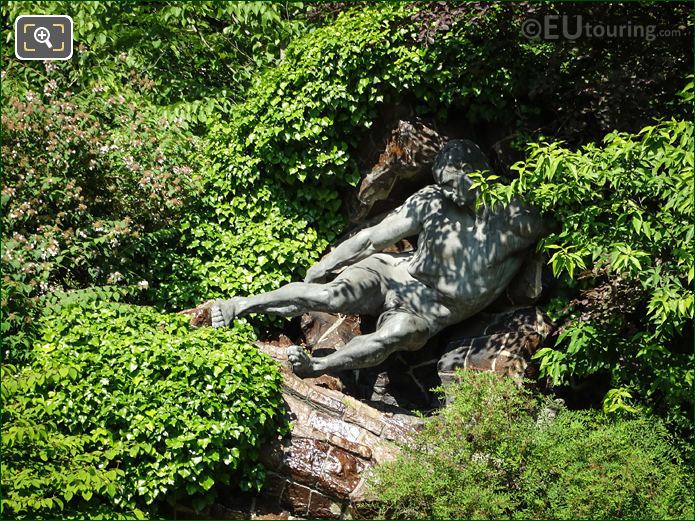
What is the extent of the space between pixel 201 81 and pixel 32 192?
2.90 meters

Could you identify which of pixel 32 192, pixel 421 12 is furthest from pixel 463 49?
pixel 32 192

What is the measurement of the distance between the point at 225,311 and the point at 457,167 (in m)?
2.38

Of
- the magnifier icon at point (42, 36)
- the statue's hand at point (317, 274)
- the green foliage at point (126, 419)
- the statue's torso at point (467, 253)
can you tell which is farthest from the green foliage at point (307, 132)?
the magnifier icon at point (42, 36)

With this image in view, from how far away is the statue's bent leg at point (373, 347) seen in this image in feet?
25.8

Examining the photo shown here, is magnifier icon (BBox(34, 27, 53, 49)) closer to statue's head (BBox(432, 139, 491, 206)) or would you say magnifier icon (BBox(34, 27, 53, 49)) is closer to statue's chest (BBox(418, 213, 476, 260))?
statue's head (BBox(432, 139, 491, 206))

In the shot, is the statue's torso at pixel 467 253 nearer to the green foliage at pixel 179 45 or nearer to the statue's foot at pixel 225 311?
the statue's foot at pixel 225 311

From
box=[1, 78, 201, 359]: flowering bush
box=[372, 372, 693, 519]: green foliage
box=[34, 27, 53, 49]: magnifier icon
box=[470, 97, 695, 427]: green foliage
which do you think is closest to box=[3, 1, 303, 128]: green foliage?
box=[34, 27, 53, 49]: magnifier icon

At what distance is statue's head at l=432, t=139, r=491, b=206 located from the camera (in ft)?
26.2

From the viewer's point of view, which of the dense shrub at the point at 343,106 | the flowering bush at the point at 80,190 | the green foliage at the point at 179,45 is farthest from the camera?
the green foliage at the point at 179,45

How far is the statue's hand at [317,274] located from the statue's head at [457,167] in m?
1.30

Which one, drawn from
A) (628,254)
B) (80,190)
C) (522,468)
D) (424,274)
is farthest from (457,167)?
(80,190)

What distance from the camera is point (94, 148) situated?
833cm

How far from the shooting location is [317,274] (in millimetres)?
8398

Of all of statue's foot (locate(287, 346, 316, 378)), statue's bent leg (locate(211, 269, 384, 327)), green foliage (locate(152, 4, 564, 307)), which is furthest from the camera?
green foliage (locate(152, 4, 564, 307))
